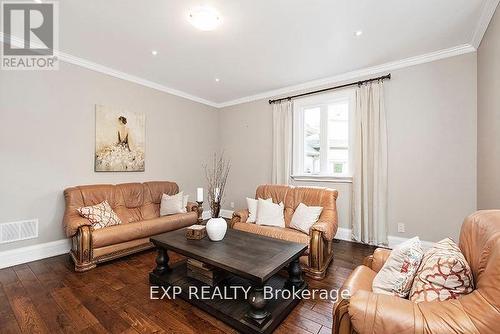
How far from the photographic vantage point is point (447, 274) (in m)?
1.12

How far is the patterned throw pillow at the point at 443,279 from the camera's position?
1.09m

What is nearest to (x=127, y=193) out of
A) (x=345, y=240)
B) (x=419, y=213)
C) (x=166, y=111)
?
(x=166, y=111)

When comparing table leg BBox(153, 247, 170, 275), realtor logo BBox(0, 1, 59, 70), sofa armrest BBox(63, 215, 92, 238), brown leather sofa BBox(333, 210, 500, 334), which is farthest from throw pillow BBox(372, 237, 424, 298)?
realtor logo BBox(0, 1, 59, 70)

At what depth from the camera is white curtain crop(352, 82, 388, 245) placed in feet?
10.9

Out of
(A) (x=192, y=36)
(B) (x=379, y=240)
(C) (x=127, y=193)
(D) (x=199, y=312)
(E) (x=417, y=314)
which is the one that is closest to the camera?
(E) (x=417, y=314)

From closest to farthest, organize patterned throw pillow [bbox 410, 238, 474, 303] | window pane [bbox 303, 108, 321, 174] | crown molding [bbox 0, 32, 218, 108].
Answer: patterned throw pillow [bbox 410, 238, 474, 303] < crown molding [bbox 0, 32, 218, 108] < window pane [bbox 303, 108, 321, 174]

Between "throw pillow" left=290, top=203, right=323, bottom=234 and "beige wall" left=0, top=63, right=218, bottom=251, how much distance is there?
2782 mm

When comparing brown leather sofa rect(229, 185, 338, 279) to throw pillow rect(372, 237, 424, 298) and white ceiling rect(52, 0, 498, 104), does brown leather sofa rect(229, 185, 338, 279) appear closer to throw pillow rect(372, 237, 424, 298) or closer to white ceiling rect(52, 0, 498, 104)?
throw pillow rect(372, 237, 424, 298)

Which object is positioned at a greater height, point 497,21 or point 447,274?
point 497,21

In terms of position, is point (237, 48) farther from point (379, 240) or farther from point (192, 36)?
point (379, 240)

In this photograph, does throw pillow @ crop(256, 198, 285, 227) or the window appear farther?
the window

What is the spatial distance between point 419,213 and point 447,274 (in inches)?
96.6

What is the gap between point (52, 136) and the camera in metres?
3.05

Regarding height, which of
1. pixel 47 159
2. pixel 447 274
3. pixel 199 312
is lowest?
pixel 199 312
